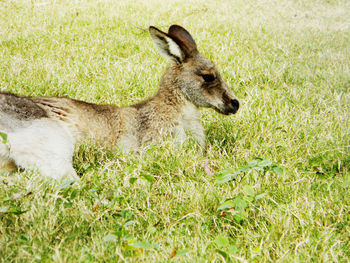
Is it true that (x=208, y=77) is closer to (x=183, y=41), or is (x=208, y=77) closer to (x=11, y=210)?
(x=183, y=41)

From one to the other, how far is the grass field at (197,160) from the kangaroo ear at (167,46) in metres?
0.99

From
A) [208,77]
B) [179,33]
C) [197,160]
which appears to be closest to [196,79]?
[208,77]

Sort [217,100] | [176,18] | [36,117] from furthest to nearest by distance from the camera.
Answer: [176,18], [217,100], [36,117]

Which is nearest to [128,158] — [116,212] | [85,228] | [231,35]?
[116,212]

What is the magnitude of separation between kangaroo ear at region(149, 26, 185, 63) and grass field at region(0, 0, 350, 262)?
99 cm

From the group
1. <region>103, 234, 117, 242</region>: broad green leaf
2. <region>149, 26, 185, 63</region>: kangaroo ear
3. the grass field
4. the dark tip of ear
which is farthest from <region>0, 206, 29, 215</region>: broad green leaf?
the dark tip of ear

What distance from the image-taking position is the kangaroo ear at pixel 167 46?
4993 millimetres

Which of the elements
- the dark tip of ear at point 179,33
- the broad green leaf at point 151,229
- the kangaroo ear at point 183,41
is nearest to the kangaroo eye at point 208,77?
the kangaroo ear at point 183,41

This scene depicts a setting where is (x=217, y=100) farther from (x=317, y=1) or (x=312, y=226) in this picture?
(x=317, y=1)

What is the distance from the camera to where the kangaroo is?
13.1 ft

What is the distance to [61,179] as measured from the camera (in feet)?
12.7

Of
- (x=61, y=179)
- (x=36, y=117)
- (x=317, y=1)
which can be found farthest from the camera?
(x=317, y=1)

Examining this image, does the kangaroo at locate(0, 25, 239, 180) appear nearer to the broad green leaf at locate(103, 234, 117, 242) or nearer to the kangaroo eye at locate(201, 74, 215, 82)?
the kangaroo eye at locate(201, 74, 215, 82)

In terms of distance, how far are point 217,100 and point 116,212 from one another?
89.6 inches
